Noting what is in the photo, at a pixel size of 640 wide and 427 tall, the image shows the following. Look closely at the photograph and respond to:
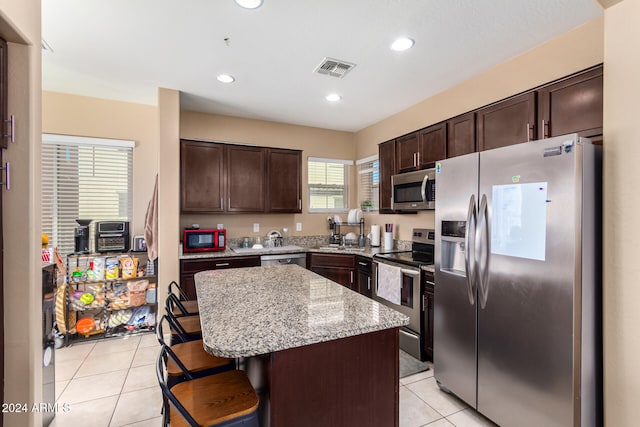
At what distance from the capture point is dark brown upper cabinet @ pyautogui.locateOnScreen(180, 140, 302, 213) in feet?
12.2

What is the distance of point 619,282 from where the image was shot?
1.54 meters

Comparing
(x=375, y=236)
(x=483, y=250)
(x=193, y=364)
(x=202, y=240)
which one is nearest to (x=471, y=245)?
(x=483, y=250)

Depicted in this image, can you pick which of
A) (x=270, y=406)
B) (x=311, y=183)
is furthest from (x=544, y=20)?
(x=311, y=183)

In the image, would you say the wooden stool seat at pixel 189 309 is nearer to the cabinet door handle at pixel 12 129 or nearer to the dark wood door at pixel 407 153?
the cabinet door handle at pixel 12 129

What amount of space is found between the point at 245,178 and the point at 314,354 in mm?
3131

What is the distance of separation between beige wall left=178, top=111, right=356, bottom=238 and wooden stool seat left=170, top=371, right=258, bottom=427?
2.96 metres

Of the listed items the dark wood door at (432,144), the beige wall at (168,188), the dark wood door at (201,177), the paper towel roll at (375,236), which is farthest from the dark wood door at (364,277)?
the beige wall at (168,188)

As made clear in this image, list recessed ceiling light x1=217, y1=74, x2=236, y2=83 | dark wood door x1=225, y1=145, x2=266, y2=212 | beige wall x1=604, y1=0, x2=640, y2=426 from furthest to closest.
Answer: dark wood door x1=225, y1=145, x2=266, y2=212, recessed ceiling light x1=217, y1=74, x2=236, y2=83, beige wall x1=604, y1=0, x2=640, y2=426

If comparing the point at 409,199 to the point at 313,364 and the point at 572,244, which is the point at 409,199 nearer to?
the point at 572,244

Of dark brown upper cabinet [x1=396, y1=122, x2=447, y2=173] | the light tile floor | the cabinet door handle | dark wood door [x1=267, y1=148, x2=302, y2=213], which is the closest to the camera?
the cabinet door handle

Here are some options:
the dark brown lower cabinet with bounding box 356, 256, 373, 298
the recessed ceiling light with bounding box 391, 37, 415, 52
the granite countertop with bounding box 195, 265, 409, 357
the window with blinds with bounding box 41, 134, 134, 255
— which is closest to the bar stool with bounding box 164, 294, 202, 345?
the granite countertop with bounding box 195, 265, 409, 357

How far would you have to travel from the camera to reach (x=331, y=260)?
3932 mm

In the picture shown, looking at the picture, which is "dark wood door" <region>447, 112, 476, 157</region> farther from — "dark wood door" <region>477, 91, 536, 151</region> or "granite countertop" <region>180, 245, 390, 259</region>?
"granite countertop" <region>180, 245, 390, 259</region>

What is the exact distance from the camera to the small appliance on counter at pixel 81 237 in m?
3.33
